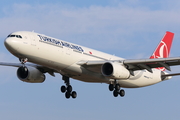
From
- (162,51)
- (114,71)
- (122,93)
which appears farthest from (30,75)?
(162,51)

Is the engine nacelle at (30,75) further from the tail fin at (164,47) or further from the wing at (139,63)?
the tail fin at (164,47)

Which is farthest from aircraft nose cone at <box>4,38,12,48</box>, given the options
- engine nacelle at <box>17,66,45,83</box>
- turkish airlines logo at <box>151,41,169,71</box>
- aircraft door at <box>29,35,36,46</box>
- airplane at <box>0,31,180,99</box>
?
turkish airlines logo at <box>151,41,169,71</box>

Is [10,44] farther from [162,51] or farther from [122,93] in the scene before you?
[162,51]

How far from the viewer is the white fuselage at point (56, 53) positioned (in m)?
41.1

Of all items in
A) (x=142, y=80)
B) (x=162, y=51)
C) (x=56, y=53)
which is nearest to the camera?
(x=56, y=53)

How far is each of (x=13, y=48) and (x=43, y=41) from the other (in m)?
3.07

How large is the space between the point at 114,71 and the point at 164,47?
51.7 ft

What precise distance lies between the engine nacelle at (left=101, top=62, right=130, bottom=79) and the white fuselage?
60.6 inches

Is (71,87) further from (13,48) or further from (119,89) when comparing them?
(13,48)

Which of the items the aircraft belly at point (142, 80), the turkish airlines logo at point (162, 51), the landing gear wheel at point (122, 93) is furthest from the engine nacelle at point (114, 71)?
the turkish airlines logo at point (162, 51)

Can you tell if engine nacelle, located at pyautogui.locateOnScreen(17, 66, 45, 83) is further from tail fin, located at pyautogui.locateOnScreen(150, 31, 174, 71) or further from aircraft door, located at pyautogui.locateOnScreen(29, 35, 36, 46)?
tail fin, located at pyautogui.locateOnScreen(150, 31, 174, 71)

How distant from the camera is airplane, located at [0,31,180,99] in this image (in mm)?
41594

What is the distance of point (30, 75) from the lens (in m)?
47.7

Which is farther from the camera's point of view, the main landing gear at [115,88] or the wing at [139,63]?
the main landing gear at [115,88]
